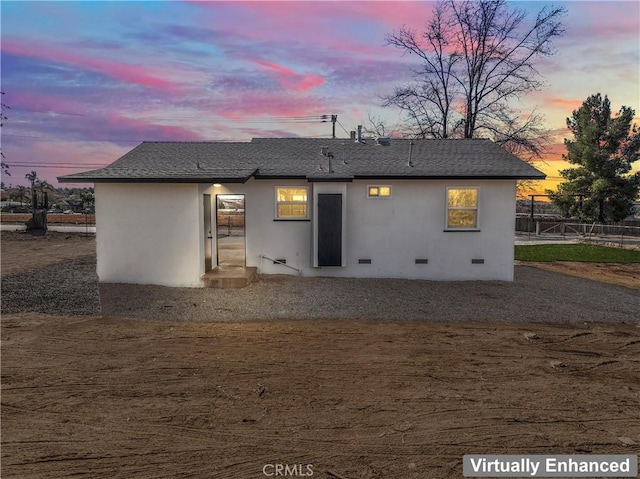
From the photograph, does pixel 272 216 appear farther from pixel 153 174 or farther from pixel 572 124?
pixel 572 124

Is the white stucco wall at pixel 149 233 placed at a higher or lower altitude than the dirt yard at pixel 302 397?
higher

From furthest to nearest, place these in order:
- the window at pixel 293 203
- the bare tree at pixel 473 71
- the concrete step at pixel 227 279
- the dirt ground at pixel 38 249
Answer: the bare tree at pixel 473 71 → the dirt ground at pixel 38 249 → the window at pixel 293 203 → the concrete step at pixel 227 279

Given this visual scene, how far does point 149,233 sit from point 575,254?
60.8ft

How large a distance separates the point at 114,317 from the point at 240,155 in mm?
7228

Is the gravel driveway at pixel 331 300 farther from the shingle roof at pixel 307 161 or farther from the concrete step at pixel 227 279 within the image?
the shingle roof at pixel 307 161

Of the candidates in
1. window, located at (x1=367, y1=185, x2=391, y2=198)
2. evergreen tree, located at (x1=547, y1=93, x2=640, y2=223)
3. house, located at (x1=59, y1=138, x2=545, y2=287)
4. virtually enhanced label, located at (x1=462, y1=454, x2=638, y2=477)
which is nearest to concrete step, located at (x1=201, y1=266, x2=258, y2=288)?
house, located at (x1=59, y1=138, x2=545, y2=287)

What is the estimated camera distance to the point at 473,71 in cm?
2584

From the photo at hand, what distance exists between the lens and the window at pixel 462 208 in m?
11.9

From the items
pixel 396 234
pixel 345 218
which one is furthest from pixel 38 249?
pixel 396 234

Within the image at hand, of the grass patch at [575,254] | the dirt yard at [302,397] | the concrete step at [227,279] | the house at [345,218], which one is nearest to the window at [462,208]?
the house at [345,218]

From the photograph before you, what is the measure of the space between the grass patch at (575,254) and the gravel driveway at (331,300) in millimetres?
5463

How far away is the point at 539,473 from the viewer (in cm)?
352

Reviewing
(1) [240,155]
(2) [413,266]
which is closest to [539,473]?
(2) [413,266]

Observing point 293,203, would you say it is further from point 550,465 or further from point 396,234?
point 550,465
